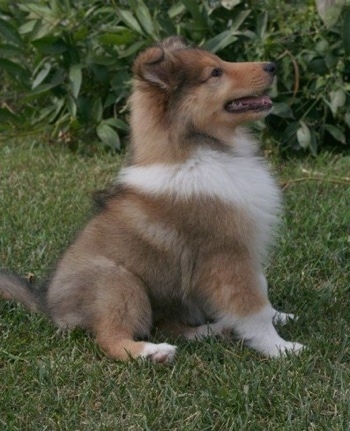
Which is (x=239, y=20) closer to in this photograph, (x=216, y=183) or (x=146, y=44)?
(x=146, y=44)

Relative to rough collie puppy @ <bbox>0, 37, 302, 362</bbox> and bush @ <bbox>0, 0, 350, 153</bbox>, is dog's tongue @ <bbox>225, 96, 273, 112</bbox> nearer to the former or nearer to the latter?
rough collie puppy @ <bbox>0, 37, 302, 362</bbox>

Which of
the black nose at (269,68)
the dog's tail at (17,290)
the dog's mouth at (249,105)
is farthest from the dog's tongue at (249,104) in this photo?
the dog's tail at (17,290)

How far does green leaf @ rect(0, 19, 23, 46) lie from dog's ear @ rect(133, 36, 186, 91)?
318 centimetres

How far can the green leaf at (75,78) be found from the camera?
22.3 ft

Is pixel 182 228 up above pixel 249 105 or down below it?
below

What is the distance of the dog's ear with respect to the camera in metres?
3.94

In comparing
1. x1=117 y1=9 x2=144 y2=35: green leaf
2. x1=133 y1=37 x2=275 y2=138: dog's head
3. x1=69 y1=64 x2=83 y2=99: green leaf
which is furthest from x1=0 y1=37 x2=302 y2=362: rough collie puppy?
x1=69 y1=64 x2=83 y2=99: green leaf

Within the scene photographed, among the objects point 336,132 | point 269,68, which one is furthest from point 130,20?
point 269,68

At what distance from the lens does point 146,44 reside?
668 cm

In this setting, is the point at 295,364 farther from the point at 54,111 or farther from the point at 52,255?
the point at 54,111

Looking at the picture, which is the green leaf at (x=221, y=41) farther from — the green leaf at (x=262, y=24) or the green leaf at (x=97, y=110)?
the green leaf at (x=97, y=110)

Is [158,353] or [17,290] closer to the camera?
[158,353]

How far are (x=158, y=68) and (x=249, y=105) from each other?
0.45 metres

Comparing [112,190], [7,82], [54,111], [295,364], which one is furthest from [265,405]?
[7,82]
